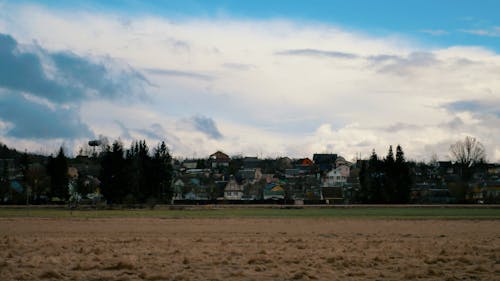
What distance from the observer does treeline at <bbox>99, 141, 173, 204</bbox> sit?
125 m

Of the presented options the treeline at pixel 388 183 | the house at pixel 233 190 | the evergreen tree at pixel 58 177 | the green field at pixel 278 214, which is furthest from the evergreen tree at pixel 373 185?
the evergreen tree at pixel 58 177

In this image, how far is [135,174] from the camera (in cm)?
13112

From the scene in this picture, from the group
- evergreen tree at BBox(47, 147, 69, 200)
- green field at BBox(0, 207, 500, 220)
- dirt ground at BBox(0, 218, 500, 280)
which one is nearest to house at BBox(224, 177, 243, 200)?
evergreen tree at BBox(47, 147, 69, 200)

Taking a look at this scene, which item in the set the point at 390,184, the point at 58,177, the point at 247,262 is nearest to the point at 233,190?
the point at 58,177

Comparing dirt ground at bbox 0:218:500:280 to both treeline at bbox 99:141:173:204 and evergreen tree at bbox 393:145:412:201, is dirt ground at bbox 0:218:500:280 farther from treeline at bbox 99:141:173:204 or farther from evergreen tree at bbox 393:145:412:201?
evergreen tree at bbox 393:145:412:201

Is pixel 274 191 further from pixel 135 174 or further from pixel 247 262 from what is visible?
pixel 247 262

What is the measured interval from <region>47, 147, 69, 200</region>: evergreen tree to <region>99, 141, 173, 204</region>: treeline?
1007cm

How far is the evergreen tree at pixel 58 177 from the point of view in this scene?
442 ft

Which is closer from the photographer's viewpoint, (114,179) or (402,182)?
(114,179)

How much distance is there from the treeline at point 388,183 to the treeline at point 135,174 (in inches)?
1697

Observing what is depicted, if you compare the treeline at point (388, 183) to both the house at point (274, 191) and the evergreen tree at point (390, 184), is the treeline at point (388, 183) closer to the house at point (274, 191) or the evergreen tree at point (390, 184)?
the evergreen tree at point (390, 184)

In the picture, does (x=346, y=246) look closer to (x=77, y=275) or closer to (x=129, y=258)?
(x=129, y=258)

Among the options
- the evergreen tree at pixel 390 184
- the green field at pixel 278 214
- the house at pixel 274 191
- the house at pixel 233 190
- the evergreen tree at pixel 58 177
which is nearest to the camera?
the green field at pixel 278 214

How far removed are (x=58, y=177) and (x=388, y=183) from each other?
70658 millimetres
